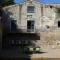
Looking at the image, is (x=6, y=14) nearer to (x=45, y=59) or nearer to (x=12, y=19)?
(x=12, y=19)

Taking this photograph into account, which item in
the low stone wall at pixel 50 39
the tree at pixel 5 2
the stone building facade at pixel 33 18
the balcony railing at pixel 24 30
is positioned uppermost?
the tree at pixel 5 2

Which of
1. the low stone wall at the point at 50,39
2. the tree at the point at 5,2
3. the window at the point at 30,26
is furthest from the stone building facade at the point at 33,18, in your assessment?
the tree at the point at 5,2

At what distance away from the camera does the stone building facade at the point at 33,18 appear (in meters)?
42.9

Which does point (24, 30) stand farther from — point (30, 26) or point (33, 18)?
point (33, 18)

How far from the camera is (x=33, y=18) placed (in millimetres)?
43562

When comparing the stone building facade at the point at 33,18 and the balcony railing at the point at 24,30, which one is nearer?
the balcony railing at the point at 24,30

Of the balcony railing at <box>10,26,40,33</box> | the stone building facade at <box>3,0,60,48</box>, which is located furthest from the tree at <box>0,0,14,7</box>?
the balcony railing at <box>10,26,40,33</box>

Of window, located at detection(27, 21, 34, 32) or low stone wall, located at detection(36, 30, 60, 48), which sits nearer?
low stone wall, located at detection(36, 30, 60, 48)

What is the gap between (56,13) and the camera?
142ft

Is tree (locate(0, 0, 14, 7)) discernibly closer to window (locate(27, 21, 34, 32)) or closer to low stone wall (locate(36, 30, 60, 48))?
window (locate(27, 21, 34, 32))

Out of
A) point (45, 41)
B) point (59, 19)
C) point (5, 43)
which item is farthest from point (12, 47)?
point (59, 19)

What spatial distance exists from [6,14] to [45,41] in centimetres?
664

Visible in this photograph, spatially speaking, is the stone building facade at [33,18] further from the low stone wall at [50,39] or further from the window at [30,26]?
the low stone wall at [50,39]

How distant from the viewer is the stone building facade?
1688 inches
